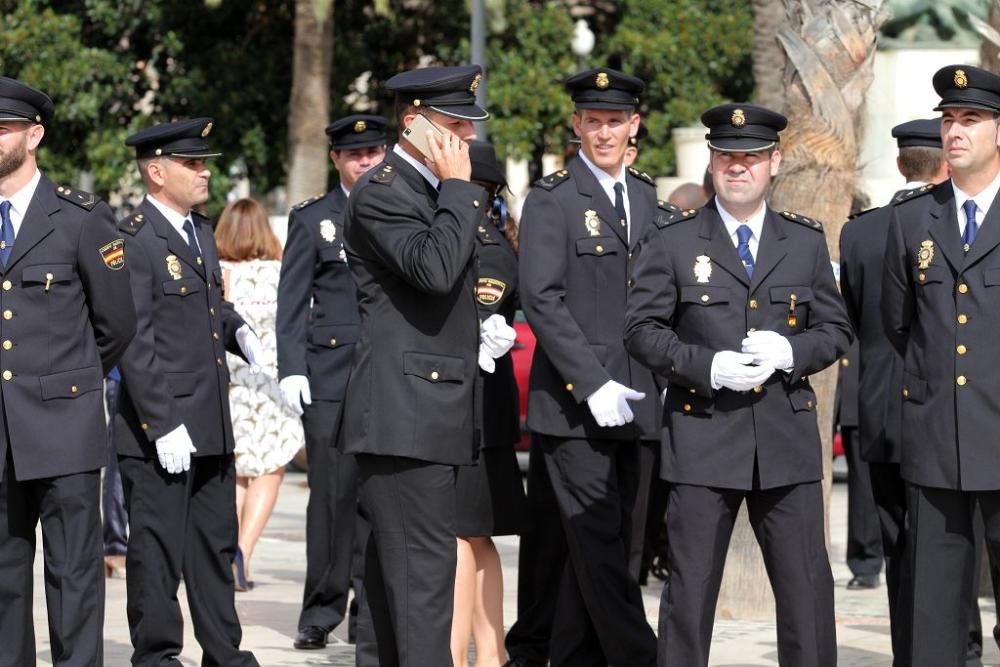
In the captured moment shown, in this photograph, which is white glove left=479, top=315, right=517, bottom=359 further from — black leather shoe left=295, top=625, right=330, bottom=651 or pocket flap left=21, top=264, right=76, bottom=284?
black leather shoe left=295, top=625, right=330, bottom=651

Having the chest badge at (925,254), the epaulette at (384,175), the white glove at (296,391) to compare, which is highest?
the epaulette at (384,175)

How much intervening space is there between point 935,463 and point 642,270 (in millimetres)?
1154

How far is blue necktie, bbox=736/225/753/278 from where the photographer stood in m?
6.25

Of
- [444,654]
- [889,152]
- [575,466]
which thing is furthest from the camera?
[889,152]

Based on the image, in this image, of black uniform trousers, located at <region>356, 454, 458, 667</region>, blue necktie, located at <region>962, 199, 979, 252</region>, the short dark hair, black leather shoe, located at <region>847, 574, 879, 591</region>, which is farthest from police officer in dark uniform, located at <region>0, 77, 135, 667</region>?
black leather shoe, located at <region>847, 574, 879, 591</region>

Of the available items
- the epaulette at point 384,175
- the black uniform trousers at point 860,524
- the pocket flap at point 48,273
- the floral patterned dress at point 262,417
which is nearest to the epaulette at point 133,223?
the pocket flap at point 48,273

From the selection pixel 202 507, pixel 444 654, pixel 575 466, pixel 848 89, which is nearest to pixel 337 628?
pixel 202 507

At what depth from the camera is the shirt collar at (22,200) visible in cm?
615

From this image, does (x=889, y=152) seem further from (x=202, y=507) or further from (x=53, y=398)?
(x=53, y=398)

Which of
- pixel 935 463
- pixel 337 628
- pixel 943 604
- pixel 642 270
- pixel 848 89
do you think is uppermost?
pixel 848 89

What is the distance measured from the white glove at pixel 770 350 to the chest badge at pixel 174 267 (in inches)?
92.2

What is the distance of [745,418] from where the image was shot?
612 centimetres

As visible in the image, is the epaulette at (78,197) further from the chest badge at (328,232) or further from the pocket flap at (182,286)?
the chest badge at (328,232)

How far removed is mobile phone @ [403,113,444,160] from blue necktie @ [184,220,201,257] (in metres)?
1.69
